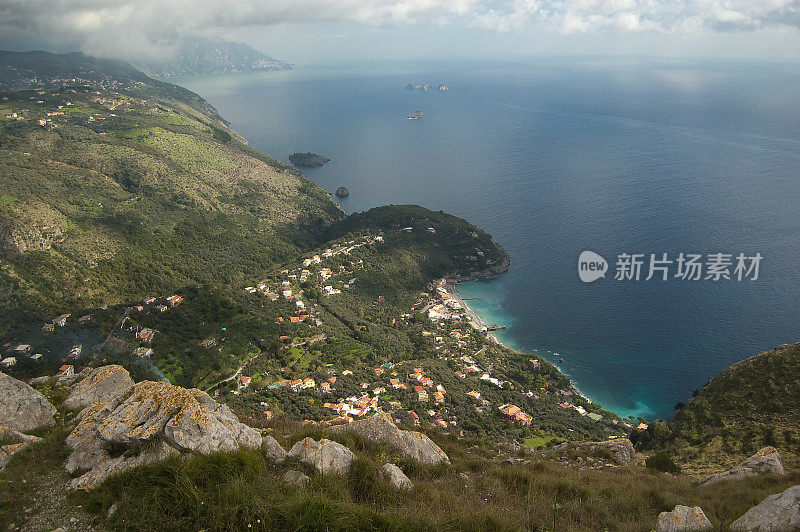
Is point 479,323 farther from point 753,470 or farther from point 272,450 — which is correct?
point 272,450

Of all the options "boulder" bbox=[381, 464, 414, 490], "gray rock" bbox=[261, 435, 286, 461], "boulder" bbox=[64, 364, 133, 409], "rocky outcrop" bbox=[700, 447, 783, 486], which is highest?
"gray rock" bbox=[261, 435, 286, 461]

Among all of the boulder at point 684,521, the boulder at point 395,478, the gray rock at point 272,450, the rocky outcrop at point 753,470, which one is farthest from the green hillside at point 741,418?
the gray rock at point 272,450

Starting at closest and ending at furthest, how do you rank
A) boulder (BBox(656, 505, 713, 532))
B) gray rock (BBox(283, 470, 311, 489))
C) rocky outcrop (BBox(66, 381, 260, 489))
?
boulder (BBox(656, 505, 713, 532))
rocky outcrop (BBox(66, 381, 260, 489))
gray rock (BBox(283, 470, 311, 489))

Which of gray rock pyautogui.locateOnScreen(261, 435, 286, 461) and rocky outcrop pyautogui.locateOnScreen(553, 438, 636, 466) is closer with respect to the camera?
gray rock pyautogui.locateOnScreen(261, 435, 286, 461)

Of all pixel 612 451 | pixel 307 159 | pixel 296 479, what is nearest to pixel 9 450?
pixel 296 479

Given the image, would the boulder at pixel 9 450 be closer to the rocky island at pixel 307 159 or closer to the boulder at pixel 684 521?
the boulder at pixel 684 521

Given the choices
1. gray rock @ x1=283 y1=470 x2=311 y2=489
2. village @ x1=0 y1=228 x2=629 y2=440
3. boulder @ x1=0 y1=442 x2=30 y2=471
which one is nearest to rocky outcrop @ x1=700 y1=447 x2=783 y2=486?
gray rock @ x1=283 y1=470 x2=311 y2=489

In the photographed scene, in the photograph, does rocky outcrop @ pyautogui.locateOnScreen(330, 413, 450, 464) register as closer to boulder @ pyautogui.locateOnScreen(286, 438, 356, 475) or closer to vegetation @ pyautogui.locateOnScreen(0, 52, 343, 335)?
boulder @ pyautogui.locateOnScreen(286, 438, 356, 475)

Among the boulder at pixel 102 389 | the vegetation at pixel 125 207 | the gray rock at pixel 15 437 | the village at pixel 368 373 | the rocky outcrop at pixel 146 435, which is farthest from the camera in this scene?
the vegetation at pixel 125 207
